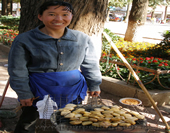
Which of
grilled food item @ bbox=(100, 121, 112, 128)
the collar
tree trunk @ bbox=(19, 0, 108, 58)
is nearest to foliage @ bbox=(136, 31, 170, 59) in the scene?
tree trunk @ bbox=(19, 0, 108, 58)

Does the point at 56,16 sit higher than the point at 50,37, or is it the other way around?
the point at 56,16

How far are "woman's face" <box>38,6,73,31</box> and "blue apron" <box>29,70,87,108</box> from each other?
18.4 inches

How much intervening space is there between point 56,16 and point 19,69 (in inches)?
24.0

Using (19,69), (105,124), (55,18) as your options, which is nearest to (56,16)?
(55,18)

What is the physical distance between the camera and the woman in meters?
1.96

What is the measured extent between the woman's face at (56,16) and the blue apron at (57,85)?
467mm

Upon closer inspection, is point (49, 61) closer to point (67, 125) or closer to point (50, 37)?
point (50, 37)

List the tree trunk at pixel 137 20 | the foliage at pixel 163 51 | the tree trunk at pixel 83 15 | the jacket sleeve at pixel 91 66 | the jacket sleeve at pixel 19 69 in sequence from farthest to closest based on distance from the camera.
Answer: the tree trunk at pixel 137 20
the foliage at pixel 163 51
the tree trunk at pixel 83 15
the jacket sleeve at pixel 91 66
the jacket sleeve at pixel 19 69

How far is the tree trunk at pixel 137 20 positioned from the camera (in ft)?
32.2

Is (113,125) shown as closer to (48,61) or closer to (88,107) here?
(88,107)

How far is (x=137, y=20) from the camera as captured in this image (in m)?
10.1

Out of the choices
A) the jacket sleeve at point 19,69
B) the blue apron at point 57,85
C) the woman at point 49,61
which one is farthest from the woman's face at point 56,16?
the blue apron at point 57,85

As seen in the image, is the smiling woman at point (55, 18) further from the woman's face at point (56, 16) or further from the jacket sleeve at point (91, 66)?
the jacket sleeve at point (91, 66)

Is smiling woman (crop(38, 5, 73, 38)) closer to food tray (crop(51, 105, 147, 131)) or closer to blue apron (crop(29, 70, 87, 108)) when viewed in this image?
blue apron (crop(29, 70, 87, 108))
